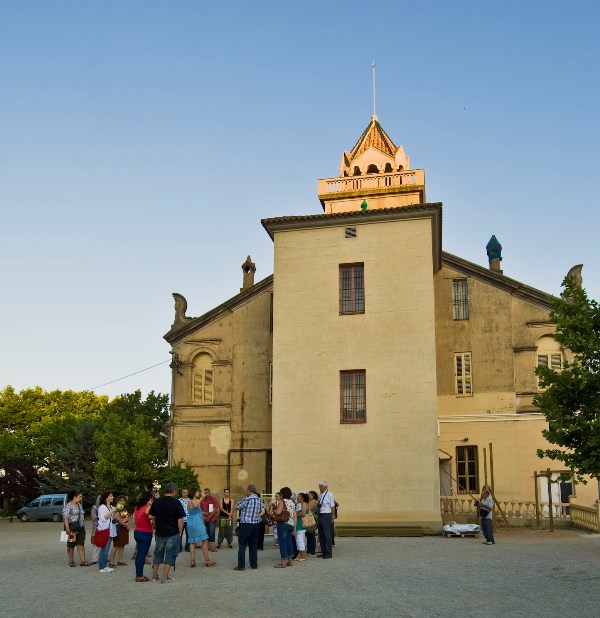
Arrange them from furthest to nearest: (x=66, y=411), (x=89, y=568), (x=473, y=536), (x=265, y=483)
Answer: (x=66, y=411), (x=265, y=483), (x=473, y=536), (x=89, y=568)

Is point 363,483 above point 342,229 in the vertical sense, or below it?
below

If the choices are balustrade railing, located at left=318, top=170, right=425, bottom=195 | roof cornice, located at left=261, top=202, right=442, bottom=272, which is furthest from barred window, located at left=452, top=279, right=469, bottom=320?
balustrade railing, located at left=318, top=170, right=425, bottom=195

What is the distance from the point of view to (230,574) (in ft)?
47.4

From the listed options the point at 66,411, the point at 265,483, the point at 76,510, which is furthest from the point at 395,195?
the point at 66,411

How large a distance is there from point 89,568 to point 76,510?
1231 millimetres

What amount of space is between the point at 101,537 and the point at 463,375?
1888 cm

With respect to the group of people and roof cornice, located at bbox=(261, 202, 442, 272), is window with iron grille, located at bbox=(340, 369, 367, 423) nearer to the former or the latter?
roof cornice, located at bbox=(261, 202, 442, 272)

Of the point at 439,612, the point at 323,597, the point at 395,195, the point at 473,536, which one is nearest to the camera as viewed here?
the point at 439,612

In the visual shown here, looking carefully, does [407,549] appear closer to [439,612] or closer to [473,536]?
[473,536]

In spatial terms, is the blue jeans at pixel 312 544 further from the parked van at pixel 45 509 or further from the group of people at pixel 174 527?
the parked van at pixel 45 509

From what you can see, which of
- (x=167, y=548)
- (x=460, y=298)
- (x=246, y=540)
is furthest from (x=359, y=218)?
(x=167, y=548)

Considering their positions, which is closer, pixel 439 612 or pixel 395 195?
pixel 439 612

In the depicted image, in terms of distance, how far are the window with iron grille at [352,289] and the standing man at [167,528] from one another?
539 inches

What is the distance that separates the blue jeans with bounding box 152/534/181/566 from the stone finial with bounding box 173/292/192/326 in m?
21.3
